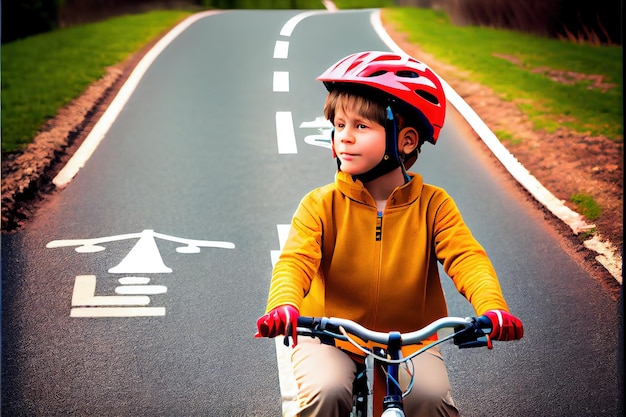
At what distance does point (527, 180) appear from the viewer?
377cm

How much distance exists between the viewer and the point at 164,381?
3354 mm

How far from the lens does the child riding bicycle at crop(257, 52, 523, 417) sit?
2547mm

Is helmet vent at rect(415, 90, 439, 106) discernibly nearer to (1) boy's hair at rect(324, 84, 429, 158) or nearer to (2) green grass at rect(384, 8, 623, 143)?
(1) boy's hair at rect(324, 84, 429, 158)

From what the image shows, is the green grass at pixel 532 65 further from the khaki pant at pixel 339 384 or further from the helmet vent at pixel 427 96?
the khaki pant at pixel 339 384

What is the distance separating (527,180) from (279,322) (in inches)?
76.1

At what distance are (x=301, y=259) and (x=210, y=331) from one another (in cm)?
101

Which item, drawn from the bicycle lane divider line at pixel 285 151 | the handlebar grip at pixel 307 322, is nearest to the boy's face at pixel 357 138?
the handlebar grip at pixel 307 322

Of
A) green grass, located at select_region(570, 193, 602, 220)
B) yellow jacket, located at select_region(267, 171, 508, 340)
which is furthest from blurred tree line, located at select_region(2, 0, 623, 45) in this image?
yellow jacket, located at select_region(267, 171, 508, 340)

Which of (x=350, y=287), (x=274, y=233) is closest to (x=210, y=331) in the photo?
(x=274, y=233)

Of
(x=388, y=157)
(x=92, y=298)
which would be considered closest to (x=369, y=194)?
(x=388, y=157)

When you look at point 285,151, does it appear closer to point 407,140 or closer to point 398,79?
point 407,140

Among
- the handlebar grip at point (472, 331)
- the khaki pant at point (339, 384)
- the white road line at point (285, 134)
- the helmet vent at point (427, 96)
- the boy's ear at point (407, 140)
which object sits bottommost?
the khaki pant at point (339, 384)

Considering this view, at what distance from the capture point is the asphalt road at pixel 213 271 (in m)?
3.38

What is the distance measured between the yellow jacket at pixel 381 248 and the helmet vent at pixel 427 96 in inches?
11.0
